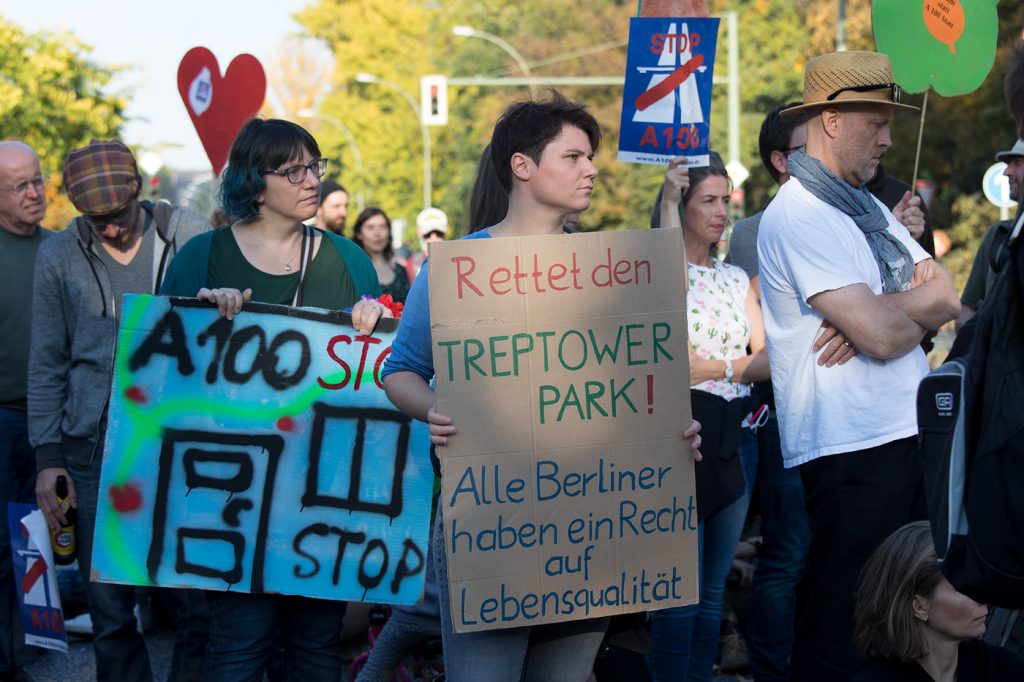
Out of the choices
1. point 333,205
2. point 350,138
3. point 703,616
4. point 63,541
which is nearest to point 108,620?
point 63,541

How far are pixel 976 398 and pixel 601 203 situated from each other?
33.8m

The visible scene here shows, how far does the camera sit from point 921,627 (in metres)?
3.27

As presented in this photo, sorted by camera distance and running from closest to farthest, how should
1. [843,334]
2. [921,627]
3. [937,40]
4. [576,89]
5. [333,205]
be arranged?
[921,627], [843,334], [937,40], [333,205], [576,89]

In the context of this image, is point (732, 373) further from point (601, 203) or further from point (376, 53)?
point (376, 53)

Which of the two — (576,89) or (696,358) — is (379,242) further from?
(576,89)

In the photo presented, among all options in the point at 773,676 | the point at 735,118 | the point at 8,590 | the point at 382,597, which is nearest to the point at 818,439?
the point at 382,597

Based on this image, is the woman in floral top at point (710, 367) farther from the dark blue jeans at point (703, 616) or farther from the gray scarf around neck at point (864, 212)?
the gray scarf around neck at point (864, 212)

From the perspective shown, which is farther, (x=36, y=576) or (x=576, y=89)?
(x=576, y=89)

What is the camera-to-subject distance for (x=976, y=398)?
87.9 inches

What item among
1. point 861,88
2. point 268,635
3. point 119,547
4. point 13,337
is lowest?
point 268,635

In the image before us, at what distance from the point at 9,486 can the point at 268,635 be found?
2.17 metres

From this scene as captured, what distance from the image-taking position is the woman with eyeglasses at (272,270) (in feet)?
13.3

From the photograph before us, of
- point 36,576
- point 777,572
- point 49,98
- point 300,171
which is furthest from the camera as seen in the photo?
point 49,98

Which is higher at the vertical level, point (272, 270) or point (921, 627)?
point (272, 270)
